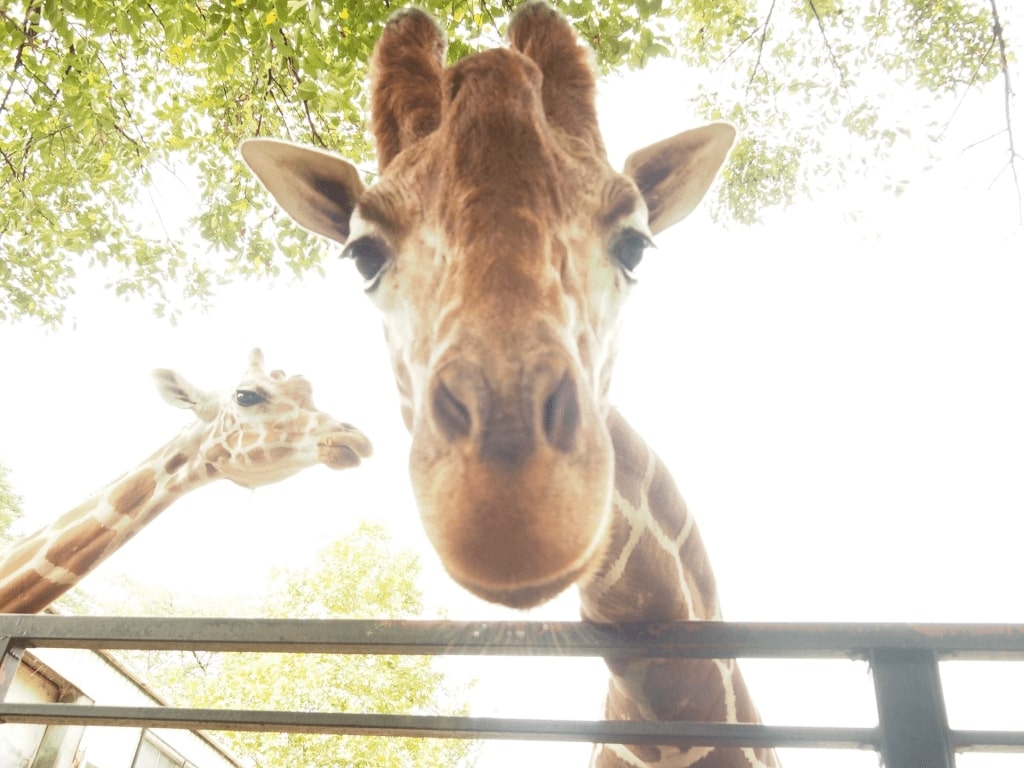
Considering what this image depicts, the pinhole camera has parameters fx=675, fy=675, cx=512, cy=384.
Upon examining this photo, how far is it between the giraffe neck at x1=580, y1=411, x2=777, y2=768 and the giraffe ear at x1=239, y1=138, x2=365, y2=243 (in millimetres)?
1230

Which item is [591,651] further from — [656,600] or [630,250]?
[630,250]

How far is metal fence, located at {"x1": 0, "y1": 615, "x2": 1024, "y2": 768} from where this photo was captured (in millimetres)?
1392

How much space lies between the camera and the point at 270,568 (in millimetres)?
19859

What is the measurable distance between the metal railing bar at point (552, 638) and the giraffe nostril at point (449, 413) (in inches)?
24.1

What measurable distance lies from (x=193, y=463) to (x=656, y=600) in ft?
15.5

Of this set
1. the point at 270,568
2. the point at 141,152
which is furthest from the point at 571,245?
the point at 270,568

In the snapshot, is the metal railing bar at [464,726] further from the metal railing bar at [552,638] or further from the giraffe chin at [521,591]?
the giraffe chin at [521,591]

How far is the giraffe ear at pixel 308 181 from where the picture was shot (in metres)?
2.32

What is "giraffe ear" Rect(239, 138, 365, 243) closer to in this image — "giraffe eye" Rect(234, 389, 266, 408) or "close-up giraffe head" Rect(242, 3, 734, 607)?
"close-up giraffe head" Rect(242, 3, 734, 607)

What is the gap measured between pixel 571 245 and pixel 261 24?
336 cm

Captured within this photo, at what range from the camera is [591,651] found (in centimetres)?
157

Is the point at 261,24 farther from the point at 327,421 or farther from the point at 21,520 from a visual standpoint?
the point at 21,520

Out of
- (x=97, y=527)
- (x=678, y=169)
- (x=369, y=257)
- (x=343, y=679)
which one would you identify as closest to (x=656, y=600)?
(x=369, y=257)

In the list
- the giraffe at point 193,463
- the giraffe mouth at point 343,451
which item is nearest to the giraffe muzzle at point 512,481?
the giraffe at point 193,463
